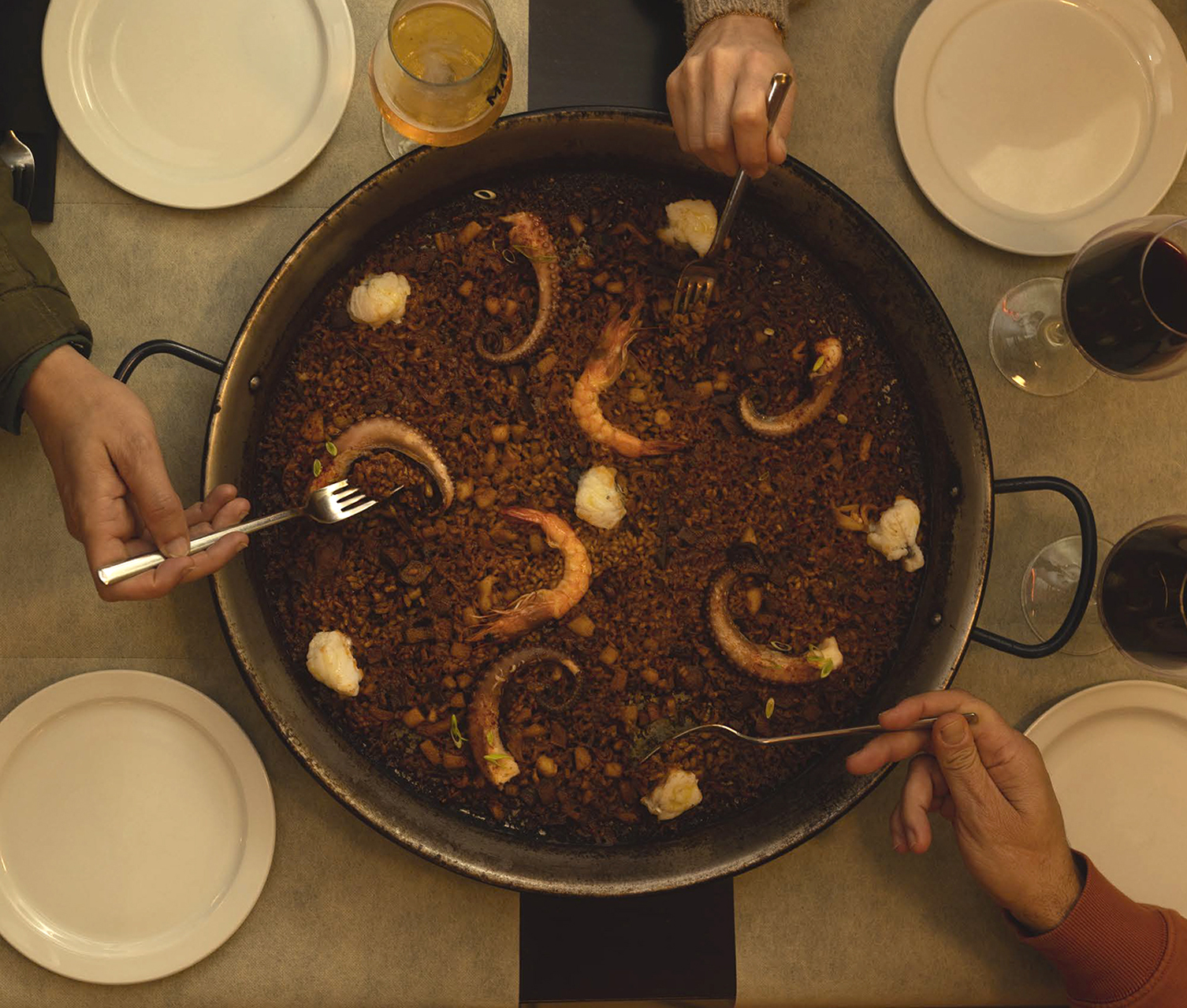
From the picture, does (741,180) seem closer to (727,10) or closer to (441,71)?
(727,10)

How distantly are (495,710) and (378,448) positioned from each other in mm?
501

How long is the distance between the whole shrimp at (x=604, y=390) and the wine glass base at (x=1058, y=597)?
→ 756 millimetres

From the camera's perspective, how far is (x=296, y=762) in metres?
1.71

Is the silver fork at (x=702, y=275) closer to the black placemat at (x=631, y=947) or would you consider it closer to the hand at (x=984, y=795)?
the hand at (x=984, y=795)

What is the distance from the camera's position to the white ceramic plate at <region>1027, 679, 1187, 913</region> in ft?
5.58

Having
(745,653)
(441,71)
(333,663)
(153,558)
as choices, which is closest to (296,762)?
(333,663)

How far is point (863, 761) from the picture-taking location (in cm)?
146

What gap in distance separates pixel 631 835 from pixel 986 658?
0.76 meters

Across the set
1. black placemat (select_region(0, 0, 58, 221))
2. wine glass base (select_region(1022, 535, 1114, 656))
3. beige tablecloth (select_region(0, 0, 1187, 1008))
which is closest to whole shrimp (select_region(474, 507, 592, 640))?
beige tablecloth (select_region(0, 0, 1187, 1008))

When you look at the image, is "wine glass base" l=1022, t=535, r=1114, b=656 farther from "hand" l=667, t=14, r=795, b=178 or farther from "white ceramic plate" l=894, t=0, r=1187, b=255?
"hand" l=667, t=14, r=795, b=178

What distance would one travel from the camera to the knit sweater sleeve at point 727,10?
1.59 metres

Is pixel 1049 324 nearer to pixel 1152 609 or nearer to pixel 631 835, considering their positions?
pixel 1152 609

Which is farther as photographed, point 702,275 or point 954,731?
point 702,275

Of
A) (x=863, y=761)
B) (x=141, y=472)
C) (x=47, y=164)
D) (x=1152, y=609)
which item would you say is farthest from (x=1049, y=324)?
(x=47, y=164)
